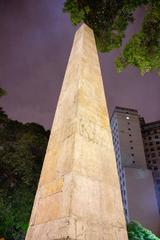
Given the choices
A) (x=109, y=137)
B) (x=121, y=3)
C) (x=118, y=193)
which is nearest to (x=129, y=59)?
(x=121, y=3)

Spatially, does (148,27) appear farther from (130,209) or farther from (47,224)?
(130,209)

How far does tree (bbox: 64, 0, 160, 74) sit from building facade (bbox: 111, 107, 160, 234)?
118 feet

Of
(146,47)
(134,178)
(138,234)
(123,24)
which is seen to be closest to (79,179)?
(146,47)

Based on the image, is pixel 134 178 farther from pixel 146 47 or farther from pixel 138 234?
pixel 146 47

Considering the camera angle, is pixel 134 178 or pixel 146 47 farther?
pixel 134 178

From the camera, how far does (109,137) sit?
13.7 ft

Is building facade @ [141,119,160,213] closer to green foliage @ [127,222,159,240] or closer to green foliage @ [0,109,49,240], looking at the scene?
green foliage @ [127,222,159,240]

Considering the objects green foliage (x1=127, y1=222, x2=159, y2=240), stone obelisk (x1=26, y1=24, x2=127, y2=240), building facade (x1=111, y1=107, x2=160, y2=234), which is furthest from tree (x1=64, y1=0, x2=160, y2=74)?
building facade (x1=111, y1=107, x2=160, y2=234)

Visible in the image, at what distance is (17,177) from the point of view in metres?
14.1

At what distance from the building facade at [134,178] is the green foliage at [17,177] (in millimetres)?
30669

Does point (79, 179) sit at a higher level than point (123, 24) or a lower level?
lower

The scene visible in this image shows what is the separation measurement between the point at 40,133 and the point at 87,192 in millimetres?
15143

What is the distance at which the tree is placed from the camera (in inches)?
381

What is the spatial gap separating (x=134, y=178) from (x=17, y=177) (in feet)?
114
